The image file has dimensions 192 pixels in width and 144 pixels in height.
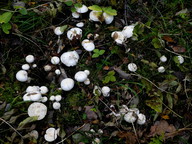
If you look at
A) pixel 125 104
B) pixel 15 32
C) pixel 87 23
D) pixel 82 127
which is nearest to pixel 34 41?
pixel 15 32

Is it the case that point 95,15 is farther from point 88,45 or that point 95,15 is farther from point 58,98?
point 58,98

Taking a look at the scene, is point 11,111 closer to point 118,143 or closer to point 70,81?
point 70,81

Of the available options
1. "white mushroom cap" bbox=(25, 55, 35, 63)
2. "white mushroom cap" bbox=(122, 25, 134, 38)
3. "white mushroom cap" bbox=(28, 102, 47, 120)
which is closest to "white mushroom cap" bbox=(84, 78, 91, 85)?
"white mushroom cap" bbox=(28, 102, 47, 120)

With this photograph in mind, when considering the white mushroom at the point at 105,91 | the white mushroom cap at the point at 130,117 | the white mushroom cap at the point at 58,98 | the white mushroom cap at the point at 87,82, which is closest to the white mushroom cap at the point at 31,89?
the white mushroom cap at the point at 58,98

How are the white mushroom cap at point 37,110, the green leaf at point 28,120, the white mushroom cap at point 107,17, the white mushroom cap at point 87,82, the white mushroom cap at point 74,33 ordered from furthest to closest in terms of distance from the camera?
the white mushroom cap at point 107,17 → the white mushroom cap at point 74,33 → the white mushroom cap at point 87,82 → the white mushroom cap at point 37,110 → the green leaf at point 28,120

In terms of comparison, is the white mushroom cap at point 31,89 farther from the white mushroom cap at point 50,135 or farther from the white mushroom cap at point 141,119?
the white mushroom cap at point 141,119

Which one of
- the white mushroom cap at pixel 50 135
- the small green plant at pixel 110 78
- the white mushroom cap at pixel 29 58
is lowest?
the white mushroom cap at pixel 50 135

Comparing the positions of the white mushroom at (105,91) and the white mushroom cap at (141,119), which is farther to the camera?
the white mushroom at (105,91)
